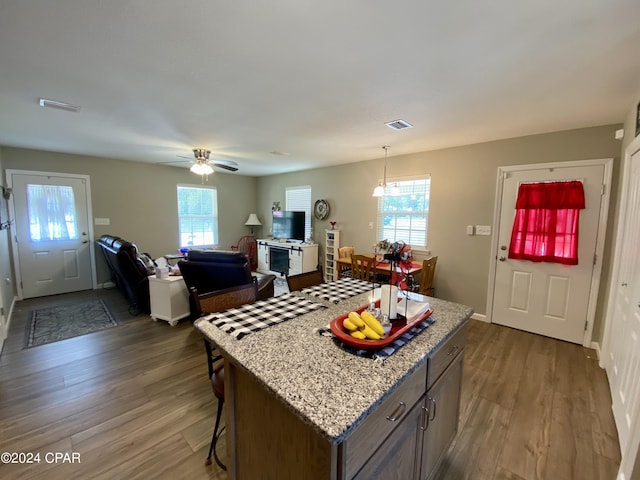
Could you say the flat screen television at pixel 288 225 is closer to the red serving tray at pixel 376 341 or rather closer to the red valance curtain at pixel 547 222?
the red valance curtain at pixel 547 222

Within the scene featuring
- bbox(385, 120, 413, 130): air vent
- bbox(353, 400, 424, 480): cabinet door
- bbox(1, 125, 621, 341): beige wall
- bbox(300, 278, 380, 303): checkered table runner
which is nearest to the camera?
bbox(353, 400, 424, 480): cabinet door

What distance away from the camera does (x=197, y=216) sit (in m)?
6.02

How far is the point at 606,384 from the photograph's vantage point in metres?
2.29

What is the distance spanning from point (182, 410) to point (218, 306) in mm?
1006

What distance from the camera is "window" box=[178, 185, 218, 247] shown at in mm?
5781

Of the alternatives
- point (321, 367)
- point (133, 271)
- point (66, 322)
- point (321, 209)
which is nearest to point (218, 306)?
point (321, 367)

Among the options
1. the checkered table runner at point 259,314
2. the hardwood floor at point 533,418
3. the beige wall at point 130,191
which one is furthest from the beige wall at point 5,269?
the hardwood floor at point 533,418

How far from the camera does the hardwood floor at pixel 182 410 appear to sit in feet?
5.15

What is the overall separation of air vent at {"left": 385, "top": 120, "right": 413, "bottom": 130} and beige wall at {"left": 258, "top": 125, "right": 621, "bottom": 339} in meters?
1.06

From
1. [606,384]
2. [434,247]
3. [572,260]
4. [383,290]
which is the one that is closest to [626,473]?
[606,384]

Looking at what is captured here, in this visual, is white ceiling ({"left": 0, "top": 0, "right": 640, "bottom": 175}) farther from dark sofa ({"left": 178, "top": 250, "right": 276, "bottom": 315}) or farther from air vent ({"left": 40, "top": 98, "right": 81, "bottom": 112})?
dark sofa ({"left": 178, "top": 250, "right": 276, "bottom": 315})

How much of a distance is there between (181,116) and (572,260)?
14.2 ft

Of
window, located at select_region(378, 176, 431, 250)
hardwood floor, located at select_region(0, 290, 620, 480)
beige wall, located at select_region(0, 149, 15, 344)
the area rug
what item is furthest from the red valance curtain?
beige wall, located at select_region(0, 149, 15, 344)

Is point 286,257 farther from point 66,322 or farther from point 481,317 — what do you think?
point 481,317
